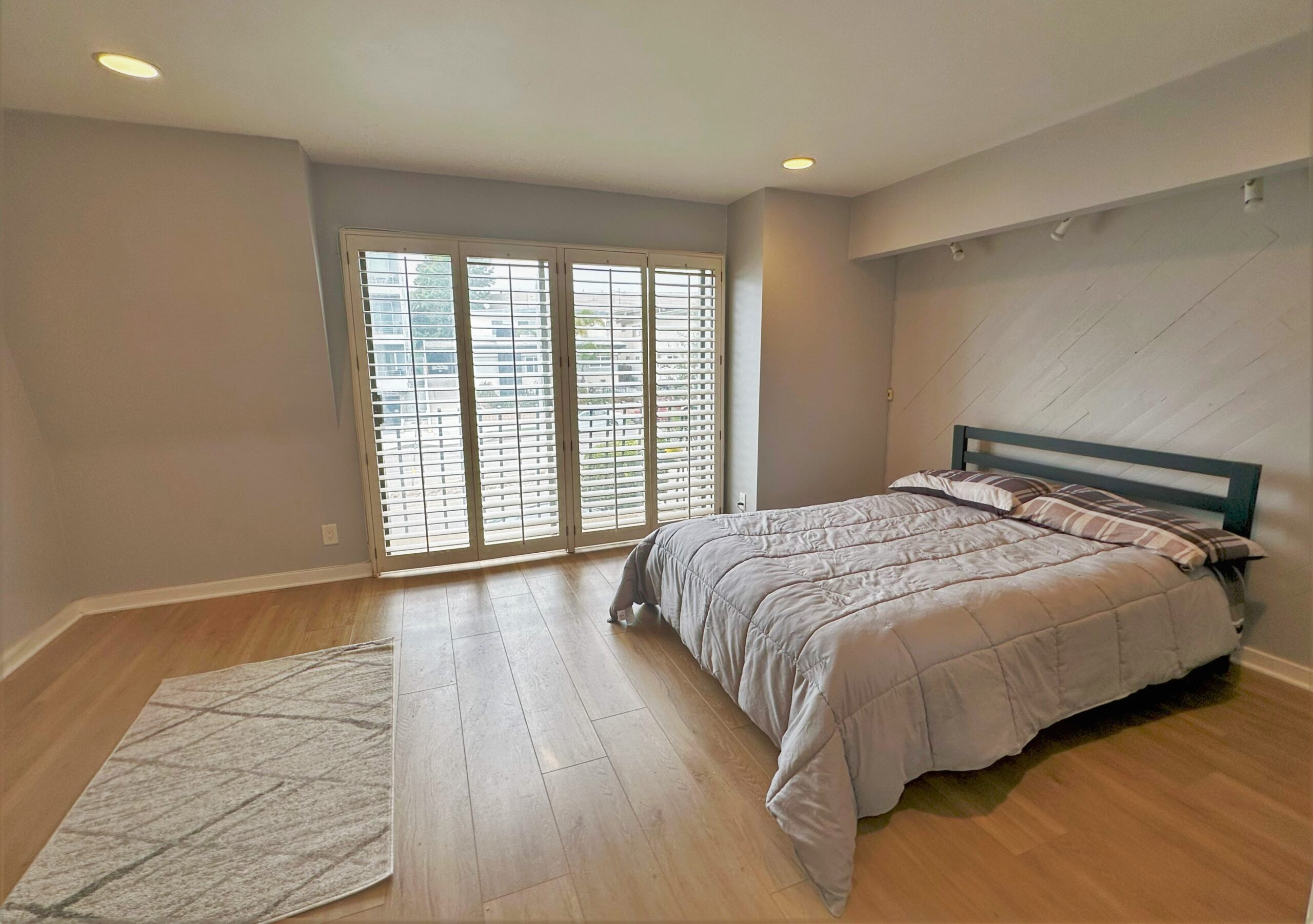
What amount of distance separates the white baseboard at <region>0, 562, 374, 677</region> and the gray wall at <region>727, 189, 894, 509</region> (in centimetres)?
265

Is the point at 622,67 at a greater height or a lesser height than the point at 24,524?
greater

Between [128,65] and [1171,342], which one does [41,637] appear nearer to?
[128,65]

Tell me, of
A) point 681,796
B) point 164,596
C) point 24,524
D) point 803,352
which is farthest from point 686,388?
point 24,524

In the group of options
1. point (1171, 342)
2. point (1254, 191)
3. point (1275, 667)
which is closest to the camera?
point (1254, 191)

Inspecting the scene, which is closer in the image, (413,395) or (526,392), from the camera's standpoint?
(413,395)

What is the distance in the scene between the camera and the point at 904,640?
1.67m

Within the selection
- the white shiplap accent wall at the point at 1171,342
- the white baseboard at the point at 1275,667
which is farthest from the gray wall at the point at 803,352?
the white baseboard at the point at 1275,667

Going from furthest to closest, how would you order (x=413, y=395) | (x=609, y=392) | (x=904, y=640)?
(x=609, y=392) < (x=413, y=395) < (x=904, y=640)

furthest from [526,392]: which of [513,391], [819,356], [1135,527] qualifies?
[1135,527]

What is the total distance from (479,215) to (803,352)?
221cm

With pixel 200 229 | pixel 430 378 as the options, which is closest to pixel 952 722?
pixel 430 378

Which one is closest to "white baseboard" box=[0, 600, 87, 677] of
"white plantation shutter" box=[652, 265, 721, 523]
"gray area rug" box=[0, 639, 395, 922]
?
"gray area rug" box=[0, 639, 395, 922]

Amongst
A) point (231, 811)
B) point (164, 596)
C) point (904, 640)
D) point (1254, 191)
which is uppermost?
point (1254, 191)

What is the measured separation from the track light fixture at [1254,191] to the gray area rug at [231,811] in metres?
3.73
